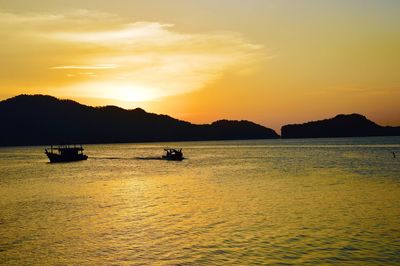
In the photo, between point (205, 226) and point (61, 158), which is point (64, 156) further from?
point (205, 226)

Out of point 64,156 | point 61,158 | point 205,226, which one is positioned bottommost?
point 205,226

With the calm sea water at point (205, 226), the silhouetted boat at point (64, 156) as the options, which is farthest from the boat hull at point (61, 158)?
the calm sea water at point (205, 226)

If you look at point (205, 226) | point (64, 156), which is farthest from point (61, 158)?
point (205, 226)

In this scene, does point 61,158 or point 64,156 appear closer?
point 61,158

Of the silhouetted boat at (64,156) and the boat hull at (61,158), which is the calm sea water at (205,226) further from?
the silhouetted boat at (64,156)

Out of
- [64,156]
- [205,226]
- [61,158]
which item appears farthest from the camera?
[64,156]

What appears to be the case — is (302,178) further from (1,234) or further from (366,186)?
(1,234)

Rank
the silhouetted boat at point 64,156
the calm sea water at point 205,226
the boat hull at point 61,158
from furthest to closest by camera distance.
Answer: the silhouetted boat at point 64,156 → the boat hull at point 61,158 → the calm sea water at point 205,226

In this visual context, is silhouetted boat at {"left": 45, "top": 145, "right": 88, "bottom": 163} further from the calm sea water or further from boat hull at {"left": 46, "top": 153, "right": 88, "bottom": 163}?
the calm sea water

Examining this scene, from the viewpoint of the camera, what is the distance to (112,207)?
145 feet

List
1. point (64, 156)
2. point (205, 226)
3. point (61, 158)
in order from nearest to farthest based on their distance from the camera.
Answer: point (205, 226) → point (61, 158) → point (64, 156)

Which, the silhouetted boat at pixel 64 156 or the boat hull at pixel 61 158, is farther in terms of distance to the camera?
the silhouetted boat at pixel 64 156

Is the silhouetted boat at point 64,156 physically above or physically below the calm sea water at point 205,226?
above

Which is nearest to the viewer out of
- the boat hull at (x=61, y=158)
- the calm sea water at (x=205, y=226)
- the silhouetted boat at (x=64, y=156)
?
the calm sea water at (x=205, y=226)
